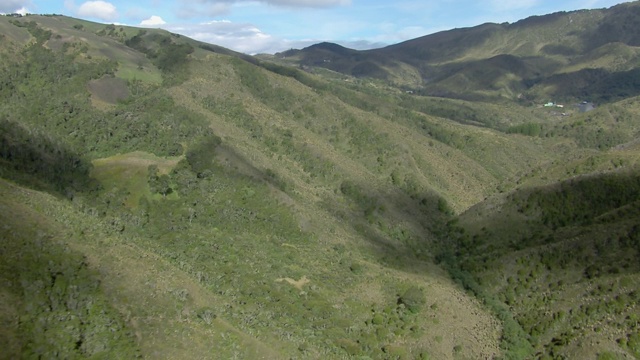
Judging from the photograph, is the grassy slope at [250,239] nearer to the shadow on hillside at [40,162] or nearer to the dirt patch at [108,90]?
the shadow on hillside at [40,162]

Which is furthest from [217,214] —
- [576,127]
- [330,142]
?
[576,127]

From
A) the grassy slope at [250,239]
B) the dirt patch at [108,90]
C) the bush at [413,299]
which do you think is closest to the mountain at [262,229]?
the bush at [413,299]

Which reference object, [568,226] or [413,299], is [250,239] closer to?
[413,299]

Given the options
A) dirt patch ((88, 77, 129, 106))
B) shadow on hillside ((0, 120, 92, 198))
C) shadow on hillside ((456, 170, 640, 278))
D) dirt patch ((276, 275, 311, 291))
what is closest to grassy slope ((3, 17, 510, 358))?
dirt patch ((276, 275, 311, 291))

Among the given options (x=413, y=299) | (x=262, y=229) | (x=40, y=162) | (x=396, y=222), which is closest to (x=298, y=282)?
(x=262, y=229)

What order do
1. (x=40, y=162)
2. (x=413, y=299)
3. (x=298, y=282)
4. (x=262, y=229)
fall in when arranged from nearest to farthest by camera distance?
(x=413, y=299) < (x=298, y=282) < (x=40, y=162) < (x=262, y=229)

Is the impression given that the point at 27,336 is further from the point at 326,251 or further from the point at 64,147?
the point at 64,147
